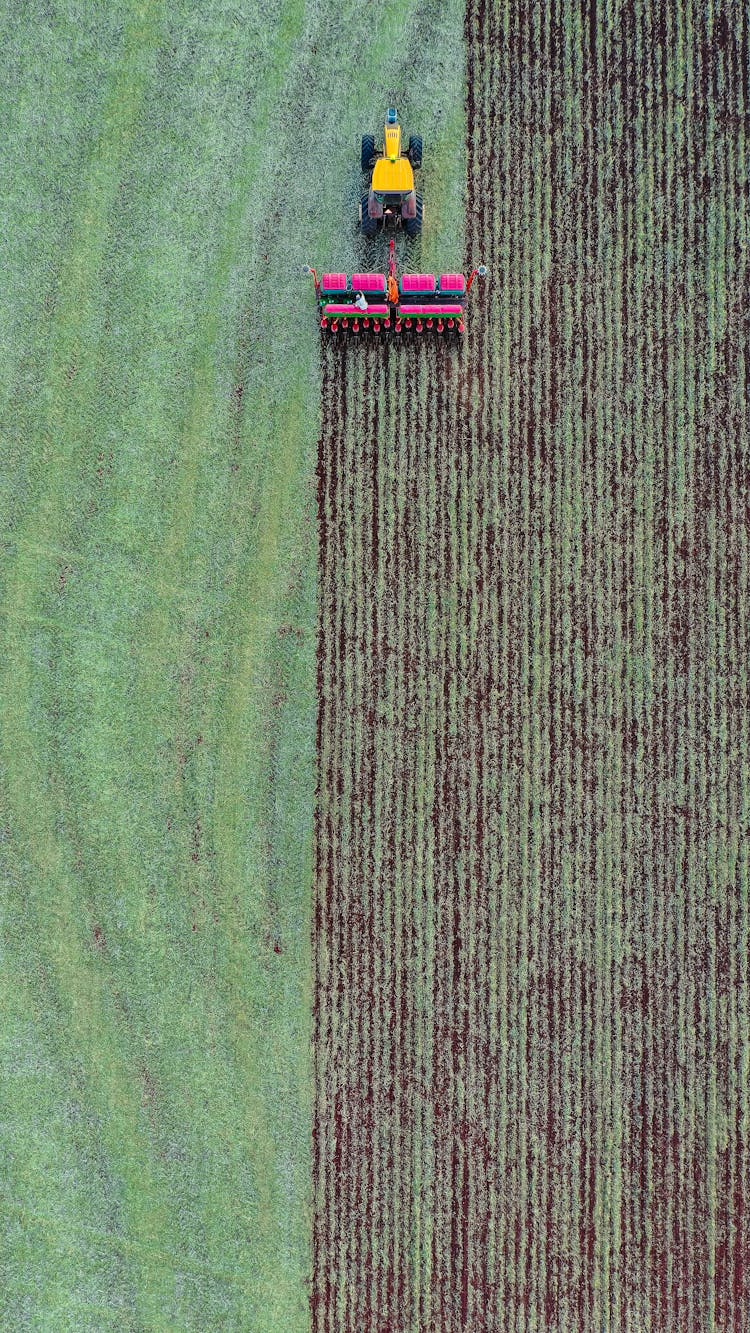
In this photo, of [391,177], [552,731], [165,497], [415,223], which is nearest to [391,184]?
[391,177]

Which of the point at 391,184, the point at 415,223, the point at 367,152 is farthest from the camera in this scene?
the point at 415,223

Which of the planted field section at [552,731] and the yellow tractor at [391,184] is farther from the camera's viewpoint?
the planted field section at [552,731]

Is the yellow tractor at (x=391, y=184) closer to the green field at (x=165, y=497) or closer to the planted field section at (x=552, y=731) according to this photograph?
the green field at (x=165, y=497)

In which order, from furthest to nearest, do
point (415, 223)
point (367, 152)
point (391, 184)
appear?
point (415, 223)
point (367, 152)
point (391, 184)

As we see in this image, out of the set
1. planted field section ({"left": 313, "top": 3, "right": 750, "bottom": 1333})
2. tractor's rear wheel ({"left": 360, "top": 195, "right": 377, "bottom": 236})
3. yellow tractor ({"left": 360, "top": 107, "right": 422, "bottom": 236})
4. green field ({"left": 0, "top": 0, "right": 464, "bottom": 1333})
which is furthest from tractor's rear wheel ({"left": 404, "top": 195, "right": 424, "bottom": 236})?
planted field section ({"left": 313, "top": 3, "right": 750, "bottom": 1333})

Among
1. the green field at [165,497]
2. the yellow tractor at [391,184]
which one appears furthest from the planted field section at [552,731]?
the yellow tractor at [391,184]

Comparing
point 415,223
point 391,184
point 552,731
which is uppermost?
point 391,184

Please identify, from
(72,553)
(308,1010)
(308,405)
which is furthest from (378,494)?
(308,1010)

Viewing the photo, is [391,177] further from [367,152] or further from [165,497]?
[165,497]
